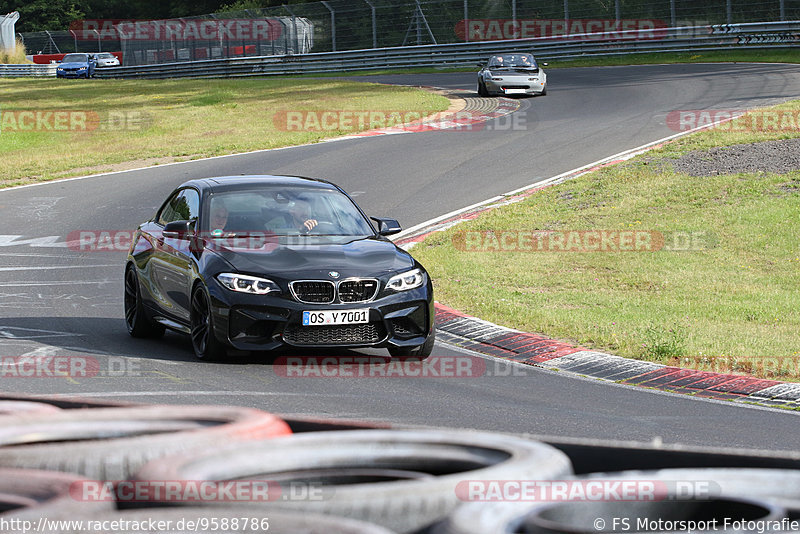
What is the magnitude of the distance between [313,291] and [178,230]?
1643mm

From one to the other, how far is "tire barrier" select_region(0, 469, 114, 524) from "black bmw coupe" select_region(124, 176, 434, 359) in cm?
547

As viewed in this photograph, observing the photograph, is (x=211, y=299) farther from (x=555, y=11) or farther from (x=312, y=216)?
(x=555, y=11)

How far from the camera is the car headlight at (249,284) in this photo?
934cm

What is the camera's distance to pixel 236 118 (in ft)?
115

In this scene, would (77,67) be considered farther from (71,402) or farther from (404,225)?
(71,402)

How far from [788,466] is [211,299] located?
20.8 ft

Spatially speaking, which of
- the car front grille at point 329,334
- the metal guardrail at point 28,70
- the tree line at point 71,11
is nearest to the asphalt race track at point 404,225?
the car front grille at point 329,334

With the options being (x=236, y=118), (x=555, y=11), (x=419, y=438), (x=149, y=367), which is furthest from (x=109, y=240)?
(x=555, y=11)
